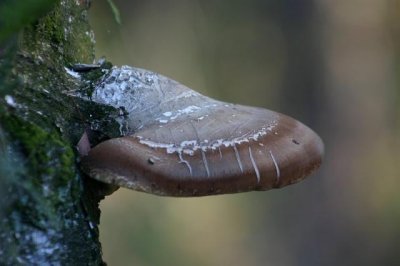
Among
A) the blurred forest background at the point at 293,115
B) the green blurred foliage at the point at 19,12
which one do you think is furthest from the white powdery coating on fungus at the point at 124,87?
the blurred forest background at the point at 293,115

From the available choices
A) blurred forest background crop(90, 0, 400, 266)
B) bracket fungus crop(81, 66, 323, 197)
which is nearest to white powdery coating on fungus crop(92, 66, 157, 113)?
bracket fungus crop(81, 66, 323, 197)

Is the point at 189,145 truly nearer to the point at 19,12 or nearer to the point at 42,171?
the point at 42,171

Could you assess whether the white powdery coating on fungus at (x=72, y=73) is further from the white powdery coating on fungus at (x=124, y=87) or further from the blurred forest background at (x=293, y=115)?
the blurred forest background at (x=293, y=115)

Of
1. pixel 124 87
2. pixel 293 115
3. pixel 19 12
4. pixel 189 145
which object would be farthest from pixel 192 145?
pixel 293 115

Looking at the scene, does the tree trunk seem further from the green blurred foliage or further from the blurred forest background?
the blurred forest background

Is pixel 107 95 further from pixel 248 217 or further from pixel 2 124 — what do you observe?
pixel 248 217

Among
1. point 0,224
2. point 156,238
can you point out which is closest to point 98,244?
point 0,224

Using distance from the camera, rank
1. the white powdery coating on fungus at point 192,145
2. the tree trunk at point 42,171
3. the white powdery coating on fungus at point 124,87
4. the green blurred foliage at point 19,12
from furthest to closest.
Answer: the white powdery coating on fungus at point 124,87, the white powdery coating on fungus at point 192,145, the tree trunk at point 42,171, the green blurred foliage at point 19,12
